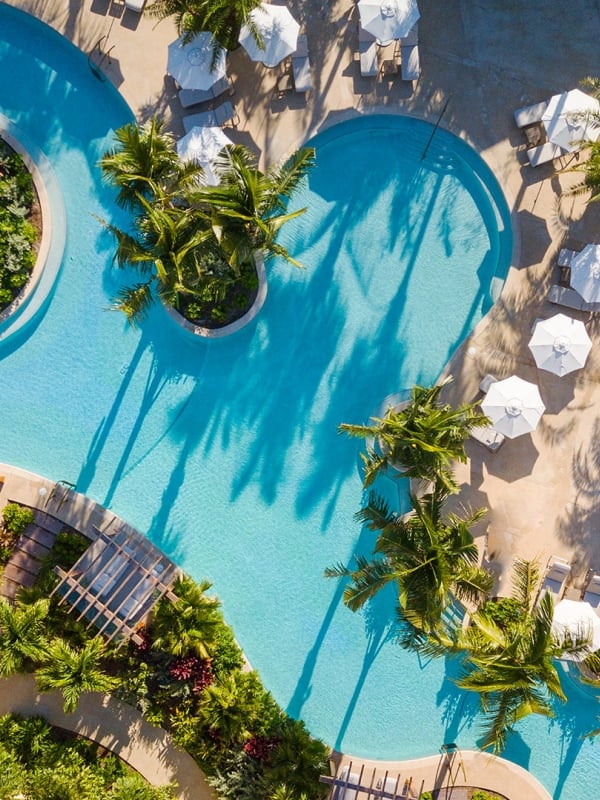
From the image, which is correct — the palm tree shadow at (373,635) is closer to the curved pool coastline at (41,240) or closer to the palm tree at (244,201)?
the palm tree at (244,201)

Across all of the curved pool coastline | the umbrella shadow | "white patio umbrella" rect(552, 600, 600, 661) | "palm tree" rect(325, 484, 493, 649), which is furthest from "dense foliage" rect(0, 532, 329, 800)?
the umbrella shadow

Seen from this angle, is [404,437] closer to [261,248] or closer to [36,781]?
[261,248]

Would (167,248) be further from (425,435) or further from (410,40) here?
(410,40)

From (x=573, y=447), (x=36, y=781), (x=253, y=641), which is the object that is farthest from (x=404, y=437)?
(x=36, y=781)

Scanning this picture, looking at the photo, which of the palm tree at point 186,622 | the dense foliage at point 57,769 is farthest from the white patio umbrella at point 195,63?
the dense foliage at point 57,769

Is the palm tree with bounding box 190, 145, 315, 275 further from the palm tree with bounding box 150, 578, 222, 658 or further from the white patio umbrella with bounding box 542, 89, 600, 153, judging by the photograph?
the palm tree with bounding box 150, 578, 222, 658

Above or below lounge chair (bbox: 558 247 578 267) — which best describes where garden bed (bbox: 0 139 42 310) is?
below
